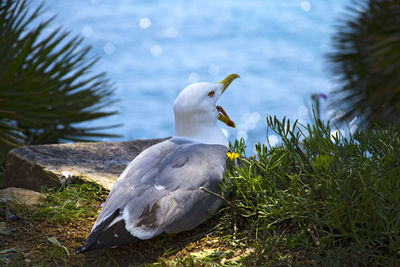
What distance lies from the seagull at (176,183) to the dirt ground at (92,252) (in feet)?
0.29

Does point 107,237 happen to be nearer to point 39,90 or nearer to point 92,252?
point 92,252

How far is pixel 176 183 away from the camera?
2.03 m

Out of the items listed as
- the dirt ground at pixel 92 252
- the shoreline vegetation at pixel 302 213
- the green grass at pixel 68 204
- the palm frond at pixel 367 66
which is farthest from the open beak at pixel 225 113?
the palm frond at pixel 367 66

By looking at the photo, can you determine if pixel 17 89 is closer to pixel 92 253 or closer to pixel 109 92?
pixel 109 92

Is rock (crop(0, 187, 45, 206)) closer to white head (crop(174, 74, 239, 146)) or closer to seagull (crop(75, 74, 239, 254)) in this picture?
seagull (crop(75, 74, 239, 254))

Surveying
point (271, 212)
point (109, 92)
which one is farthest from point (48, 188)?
point (109, 92)

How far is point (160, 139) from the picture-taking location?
3658mm

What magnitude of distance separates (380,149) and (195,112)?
871mm

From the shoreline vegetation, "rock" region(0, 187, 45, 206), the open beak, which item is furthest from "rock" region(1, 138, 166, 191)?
the open beak

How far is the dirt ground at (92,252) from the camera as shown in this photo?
1.96 meters

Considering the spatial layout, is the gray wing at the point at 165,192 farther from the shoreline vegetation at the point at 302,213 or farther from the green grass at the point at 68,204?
the green grass at the point at 68,204

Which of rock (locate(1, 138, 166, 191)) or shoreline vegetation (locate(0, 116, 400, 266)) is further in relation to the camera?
rock (locate(1, 138, 166, 191))

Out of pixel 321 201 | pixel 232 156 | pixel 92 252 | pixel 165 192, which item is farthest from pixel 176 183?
pixel 321 201

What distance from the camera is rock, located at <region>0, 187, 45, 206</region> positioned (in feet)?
8.00
